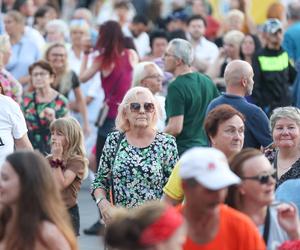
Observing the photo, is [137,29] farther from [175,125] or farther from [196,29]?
[175,125]

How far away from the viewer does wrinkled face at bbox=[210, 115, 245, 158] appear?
7.81 meters

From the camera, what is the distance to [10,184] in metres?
5.96

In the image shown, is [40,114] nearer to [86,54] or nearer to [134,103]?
[86,54]

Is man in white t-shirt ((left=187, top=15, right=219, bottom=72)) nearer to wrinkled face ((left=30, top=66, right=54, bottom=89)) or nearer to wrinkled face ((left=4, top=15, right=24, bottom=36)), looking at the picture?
wrinkled face ((left=4, top=15, right=24, bottom=36))

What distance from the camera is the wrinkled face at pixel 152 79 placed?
11.3m

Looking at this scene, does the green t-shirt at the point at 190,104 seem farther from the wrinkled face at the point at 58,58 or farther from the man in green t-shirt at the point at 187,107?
the wrinkled face at the point at 58,58

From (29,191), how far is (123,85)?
7.37 m

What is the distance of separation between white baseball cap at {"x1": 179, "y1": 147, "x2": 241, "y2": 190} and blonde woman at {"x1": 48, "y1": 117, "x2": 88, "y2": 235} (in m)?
3.87

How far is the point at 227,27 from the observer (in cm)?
1786

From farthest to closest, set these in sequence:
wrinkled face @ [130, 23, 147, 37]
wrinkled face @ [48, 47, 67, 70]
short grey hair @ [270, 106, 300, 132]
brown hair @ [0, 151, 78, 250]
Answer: wrinkled face @ [130, 23, 147, 37] → wrinkled face @ [48, 47, 67, 70] → short grey hair @ [270, 106, 300, 132] → brown hair @ [0, 151, 78, 250]

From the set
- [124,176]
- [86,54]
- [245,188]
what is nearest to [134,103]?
[124,176]

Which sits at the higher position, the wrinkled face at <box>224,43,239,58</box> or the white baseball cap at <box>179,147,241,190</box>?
the white baseball cap at <box>179,147,241,190</box>

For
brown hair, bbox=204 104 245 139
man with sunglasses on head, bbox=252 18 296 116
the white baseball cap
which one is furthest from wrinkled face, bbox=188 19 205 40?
the white baseball cap

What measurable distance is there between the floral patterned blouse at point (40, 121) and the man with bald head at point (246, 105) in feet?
10.9
